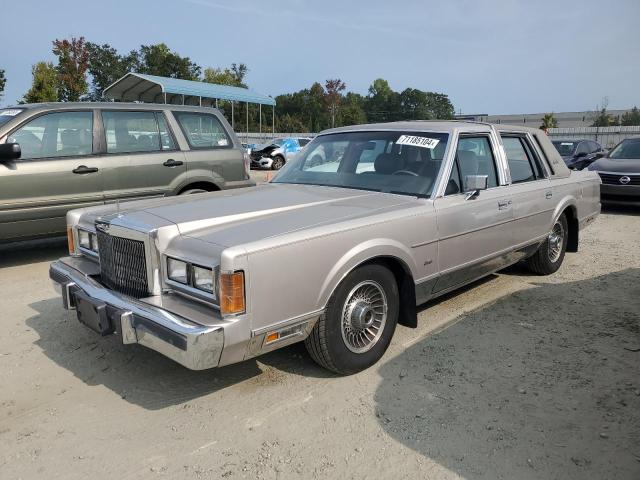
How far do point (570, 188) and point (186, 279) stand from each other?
4.61 metres

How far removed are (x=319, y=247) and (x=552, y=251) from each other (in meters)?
3.88

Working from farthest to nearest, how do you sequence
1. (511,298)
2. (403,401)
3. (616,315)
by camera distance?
(511,298), (616,315), (403,401)

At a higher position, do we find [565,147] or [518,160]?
[565,147]

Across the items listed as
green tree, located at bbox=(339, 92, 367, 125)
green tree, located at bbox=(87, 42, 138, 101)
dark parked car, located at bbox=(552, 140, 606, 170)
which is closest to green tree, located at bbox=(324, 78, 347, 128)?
green tree, located at bbox=(339, 92, 367, 125)

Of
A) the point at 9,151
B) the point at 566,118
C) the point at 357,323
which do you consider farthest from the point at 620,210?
the point at 566,118

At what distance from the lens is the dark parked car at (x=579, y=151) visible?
1388 centimetres

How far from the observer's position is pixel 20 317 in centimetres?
444

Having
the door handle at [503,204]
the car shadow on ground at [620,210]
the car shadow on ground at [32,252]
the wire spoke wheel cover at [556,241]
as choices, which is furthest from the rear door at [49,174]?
the car shadow on ground at [620,210]

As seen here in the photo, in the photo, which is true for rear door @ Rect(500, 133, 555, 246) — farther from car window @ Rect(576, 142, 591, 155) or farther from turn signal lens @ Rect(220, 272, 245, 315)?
car window @ Rect(576, 142, 591, 155)

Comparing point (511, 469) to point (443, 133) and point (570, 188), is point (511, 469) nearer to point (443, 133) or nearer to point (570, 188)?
point (443, 133)

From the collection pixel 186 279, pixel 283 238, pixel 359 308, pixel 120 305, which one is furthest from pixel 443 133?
pixel 120 305

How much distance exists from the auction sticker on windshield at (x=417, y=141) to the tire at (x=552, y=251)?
84.7 inches

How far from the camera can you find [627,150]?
447 inches

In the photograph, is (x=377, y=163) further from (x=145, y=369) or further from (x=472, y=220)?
(x=145, y=369)
